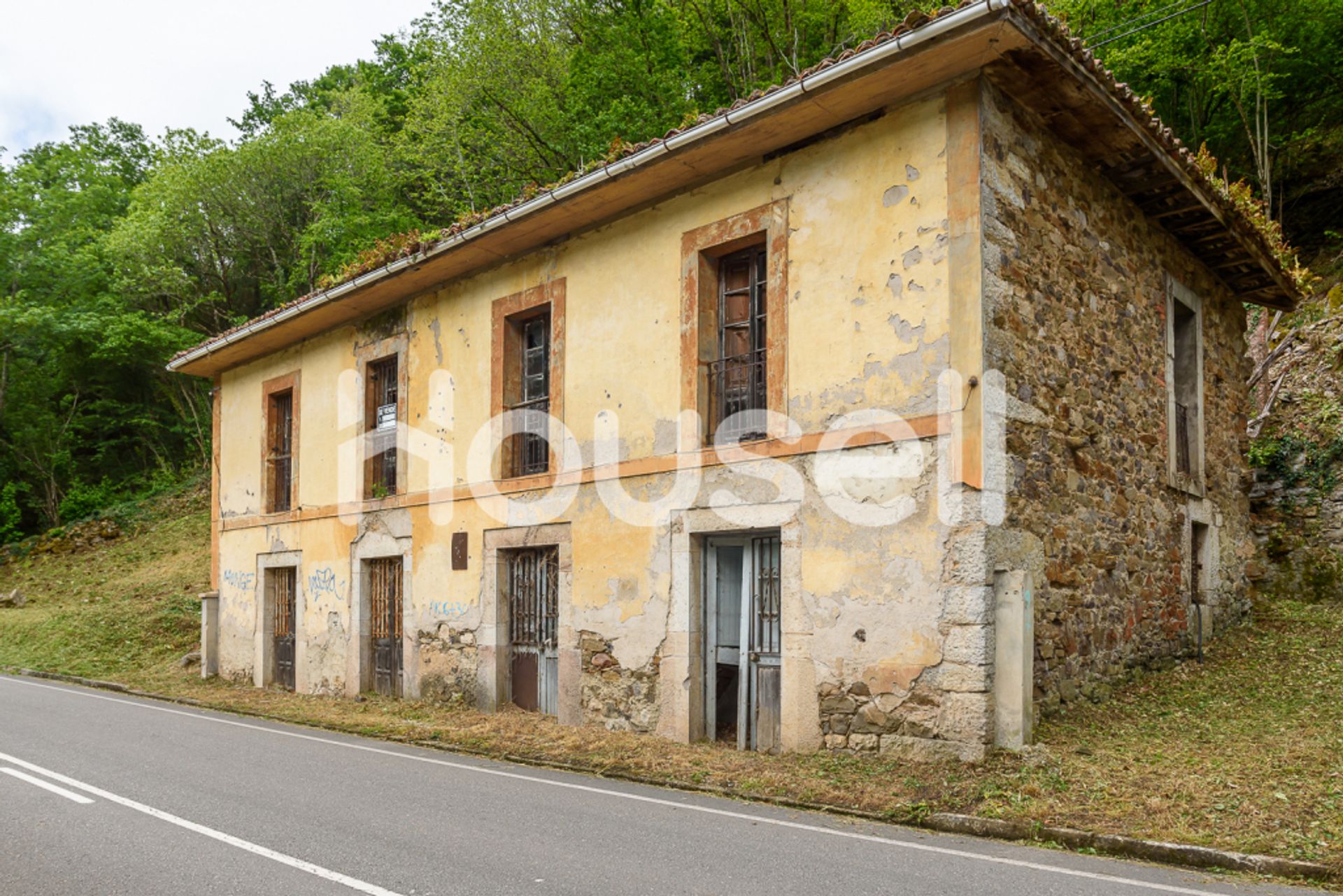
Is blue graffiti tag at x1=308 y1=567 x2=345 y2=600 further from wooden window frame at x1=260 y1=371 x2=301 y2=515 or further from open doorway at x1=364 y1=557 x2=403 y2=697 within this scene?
wooden window frame at x1=260 y1=371 x2=301 y2=515

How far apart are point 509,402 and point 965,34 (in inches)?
255

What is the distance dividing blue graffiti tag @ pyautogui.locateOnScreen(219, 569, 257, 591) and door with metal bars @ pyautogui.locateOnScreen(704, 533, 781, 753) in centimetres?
939

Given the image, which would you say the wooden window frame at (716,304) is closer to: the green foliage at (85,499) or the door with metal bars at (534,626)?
the door with metal bars at (534,626)

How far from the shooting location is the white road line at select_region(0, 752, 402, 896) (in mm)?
4660

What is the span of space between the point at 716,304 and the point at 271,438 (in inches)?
367

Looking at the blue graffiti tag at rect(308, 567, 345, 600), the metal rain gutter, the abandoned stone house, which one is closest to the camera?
the metal rain gutter

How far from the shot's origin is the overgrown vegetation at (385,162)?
1784cm

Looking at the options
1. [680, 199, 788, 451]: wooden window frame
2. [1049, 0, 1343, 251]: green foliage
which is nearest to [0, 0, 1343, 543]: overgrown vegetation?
[1049, 0, 1343, 251]: green foliage

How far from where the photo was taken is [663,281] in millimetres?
9672

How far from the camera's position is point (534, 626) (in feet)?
36.0

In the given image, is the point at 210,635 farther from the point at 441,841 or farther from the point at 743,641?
the point at 441,841

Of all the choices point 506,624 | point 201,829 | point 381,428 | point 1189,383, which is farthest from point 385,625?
point 1189,383

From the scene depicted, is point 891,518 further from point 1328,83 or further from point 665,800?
point 1328,83

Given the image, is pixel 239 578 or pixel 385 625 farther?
pixel 239 578
